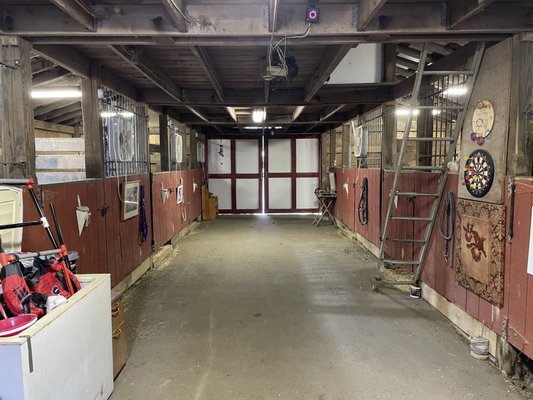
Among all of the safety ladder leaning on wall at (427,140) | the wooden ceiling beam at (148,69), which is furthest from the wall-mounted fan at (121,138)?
the safety ladder leaning on wall at (427,140)

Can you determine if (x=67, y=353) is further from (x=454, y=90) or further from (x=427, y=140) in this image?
(x=454, y=90)

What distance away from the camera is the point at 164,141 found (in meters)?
6.39

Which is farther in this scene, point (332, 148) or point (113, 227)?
point (332, 148)

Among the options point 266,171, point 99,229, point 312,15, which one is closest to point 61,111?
point 266,171

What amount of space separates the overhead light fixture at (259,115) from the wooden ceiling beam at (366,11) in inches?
161

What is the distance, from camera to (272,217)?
1041 cm

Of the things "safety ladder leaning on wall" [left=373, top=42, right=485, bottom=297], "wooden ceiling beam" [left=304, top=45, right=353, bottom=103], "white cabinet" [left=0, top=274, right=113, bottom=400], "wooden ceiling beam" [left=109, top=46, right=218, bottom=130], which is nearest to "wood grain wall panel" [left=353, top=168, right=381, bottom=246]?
"safety ladder leaning on wall" [left=373, top=42, right=485, bottom=297]

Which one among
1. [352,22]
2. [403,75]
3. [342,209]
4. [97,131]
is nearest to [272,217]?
[342,209]

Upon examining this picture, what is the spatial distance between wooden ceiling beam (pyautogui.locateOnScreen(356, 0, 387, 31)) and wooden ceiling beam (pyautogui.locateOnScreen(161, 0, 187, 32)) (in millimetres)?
1220

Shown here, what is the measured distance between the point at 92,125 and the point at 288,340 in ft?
9.52

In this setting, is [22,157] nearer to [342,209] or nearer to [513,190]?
[513,190]

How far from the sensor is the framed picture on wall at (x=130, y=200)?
4246 millimetres

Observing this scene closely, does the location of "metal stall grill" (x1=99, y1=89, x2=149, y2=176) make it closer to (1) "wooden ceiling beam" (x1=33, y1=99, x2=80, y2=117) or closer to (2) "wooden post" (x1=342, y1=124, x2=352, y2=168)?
(1) "wooden ceiling beam" (x1=33, y1=99, x2=80, y2=117)

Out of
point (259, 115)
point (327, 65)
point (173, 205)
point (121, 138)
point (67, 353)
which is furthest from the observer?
point (259, 115)
